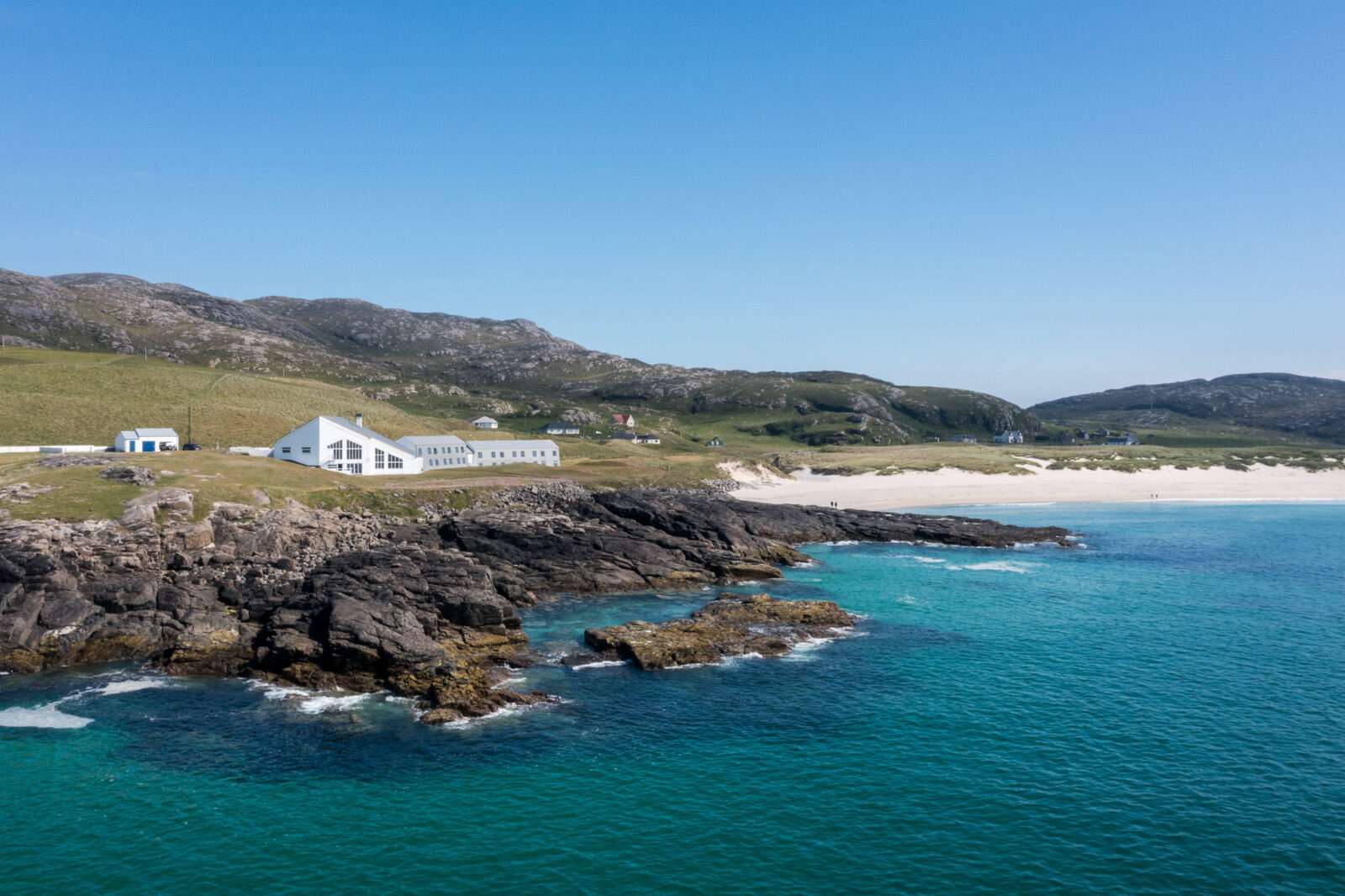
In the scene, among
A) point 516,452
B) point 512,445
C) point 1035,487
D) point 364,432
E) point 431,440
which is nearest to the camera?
point 364,432

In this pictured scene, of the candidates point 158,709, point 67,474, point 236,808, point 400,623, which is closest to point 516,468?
point 67,474

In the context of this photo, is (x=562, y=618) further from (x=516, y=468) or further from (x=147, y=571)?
(x=516, y=468)

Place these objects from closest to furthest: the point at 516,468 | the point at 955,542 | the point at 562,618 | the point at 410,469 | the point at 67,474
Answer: the point at 562,618
the point at 67,474
the point at 955,542
the point at 410,469
the point at 516,468

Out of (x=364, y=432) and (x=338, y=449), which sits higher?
(x=364, y=432)

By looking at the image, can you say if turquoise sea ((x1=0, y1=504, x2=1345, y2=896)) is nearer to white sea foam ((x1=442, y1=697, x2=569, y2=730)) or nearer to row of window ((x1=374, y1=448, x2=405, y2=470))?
white sea foam ((x1=442, y1=697, x2=569, y2=730))

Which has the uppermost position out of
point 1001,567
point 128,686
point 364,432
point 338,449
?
point 364,432

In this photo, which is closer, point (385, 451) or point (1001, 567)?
point (1001, 567)

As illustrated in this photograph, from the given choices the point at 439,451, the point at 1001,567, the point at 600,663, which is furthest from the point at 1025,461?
the point at 600,663

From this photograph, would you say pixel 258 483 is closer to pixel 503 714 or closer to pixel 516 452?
pixel 503 714
